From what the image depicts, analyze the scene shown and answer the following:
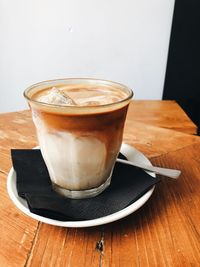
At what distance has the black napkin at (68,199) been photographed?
17.4 inches

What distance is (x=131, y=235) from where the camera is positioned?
0.45 metres

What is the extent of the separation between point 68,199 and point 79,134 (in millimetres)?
115

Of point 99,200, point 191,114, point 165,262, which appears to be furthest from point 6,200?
point 191,114

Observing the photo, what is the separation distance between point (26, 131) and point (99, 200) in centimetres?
41

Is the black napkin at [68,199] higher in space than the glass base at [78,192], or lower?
higher

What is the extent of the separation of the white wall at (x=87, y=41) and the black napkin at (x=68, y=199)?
1440mm

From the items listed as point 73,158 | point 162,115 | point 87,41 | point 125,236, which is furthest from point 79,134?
point 87,41

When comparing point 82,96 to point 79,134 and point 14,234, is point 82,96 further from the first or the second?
point 14,234

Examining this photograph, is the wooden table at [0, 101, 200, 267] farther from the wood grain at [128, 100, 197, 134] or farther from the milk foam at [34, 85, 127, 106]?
the wood grain at [128, 100, 197, 134]

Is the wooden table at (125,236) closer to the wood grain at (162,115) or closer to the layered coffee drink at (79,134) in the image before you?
the layered coffee drink at (79,134)

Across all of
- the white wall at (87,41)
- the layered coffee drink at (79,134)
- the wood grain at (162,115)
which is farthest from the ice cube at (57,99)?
the white wall at (87,41)

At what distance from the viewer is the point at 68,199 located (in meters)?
0.50

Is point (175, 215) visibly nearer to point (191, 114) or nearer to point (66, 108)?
point (66, 108)

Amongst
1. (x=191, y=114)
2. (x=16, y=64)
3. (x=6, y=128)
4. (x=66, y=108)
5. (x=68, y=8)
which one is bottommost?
(x=191, y=114)
